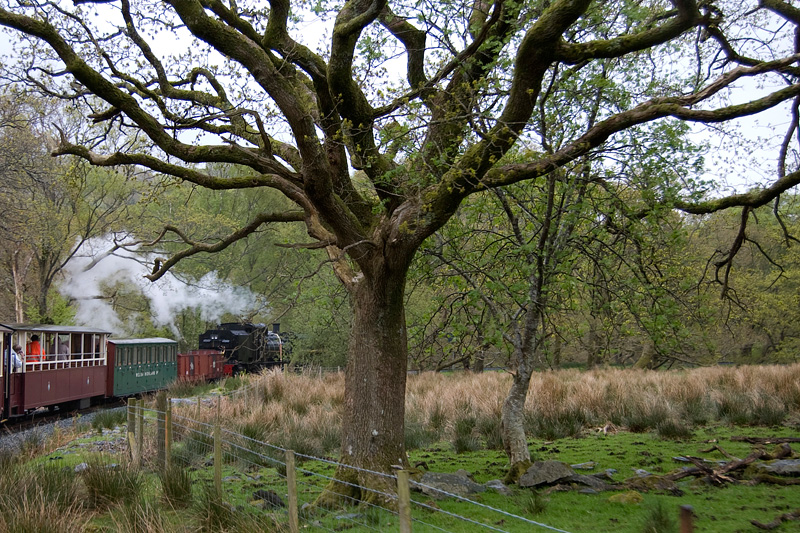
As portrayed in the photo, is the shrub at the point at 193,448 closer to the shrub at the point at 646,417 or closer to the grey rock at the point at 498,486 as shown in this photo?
the grey rock at the point at 498,486

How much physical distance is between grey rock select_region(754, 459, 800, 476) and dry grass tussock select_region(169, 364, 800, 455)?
3.09 m

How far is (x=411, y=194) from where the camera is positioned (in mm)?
6957

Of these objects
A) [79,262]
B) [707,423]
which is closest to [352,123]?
[707,423]

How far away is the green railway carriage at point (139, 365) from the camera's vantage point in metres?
21.9

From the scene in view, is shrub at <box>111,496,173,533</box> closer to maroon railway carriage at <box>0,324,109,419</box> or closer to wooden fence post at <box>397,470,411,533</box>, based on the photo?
wooden fence post at <box>397,470,411,533</box>

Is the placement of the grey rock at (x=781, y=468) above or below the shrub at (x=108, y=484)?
below

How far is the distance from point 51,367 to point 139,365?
246 inches

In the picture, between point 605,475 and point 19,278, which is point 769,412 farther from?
point 19,278

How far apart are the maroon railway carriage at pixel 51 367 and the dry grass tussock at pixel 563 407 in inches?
209

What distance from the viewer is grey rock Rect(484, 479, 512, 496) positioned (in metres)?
7.54

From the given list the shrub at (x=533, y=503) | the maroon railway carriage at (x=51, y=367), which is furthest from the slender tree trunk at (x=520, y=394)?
the maroon railway carriage at (x=51, y=367)

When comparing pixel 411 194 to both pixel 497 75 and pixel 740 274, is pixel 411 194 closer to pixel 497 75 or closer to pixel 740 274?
pixel 497 75

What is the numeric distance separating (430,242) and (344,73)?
109 inches

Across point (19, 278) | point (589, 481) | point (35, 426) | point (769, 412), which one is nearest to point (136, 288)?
point (19, 278)
